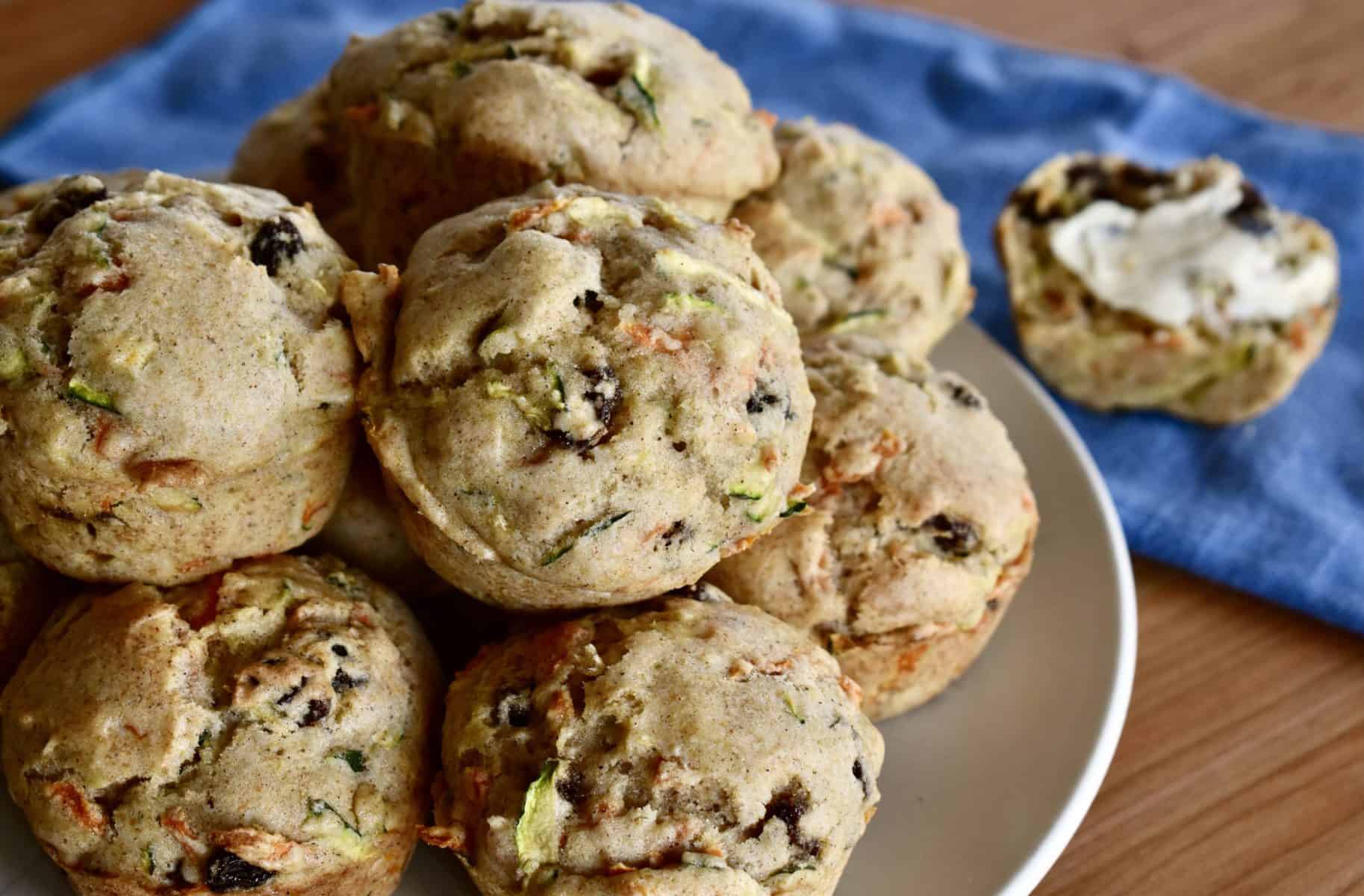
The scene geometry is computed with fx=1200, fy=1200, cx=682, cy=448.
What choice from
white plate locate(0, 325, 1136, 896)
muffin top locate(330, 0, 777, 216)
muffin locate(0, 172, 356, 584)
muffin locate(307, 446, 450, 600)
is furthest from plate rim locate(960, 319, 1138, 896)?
muffin locate(0, 172, 356, 584)

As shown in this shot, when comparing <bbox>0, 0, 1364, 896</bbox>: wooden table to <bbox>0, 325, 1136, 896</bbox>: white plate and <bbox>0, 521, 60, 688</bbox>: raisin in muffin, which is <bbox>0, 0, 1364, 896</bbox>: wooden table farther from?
<bbox>0, 521, 60, 688</bbox>: raisin in muffin

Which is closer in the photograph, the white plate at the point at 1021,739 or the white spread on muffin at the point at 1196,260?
the white plate at the point at 1021,739

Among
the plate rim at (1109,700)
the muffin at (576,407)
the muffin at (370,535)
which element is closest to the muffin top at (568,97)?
the muffin at (576,407)

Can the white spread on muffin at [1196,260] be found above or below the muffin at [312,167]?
below

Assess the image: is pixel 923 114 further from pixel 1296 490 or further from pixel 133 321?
pixel 133 321

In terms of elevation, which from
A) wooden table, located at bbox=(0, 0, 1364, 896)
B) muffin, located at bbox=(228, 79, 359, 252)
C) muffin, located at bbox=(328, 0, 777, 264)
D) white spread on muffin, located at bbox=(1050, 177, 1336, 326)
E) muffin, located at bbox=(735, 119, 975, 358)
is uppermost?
muffin, located at bbox=(328, 0, 777, 264)

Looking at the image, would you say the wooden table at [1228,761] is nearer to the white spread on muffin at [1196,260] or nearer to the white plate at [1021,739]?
the white plate at [1021,739]

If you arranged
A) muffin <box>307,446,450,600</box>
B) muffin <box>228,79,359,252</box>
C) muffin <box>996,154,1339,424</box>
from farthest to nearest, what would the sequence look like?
1. muffin <box>996,154,1339,424</box>
2. muffin <box>228,79,359,252</box>
3. muffin <box>307,446,450,600</box>

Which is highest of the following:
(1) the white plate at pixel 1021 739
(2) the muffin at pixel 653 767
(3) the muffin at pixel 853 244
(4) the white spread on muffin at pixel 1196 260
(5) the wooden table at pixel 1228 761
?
(3) the muffin at pixel 853 244
